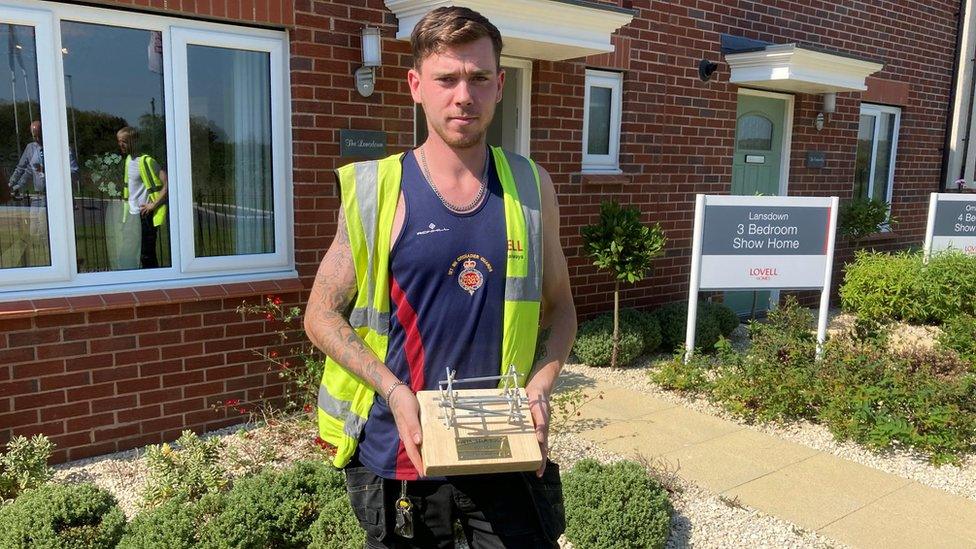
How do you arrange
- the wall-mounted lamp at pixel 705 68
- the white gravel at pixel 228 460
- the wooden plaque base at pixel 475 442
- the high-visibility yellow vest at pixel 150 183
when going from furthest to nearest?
the wall-mounted lamp at pixel 705 68 < the high-visibility yellow vest at pixel 150 183 < the white gravel at pixel 228 460 < the wooden plaque base at pixel 475 442

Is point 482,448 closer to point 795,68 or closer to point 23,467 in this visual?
point 23,467

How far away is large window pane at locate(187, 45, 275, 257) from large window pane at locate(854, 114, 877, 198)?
7.54 meters

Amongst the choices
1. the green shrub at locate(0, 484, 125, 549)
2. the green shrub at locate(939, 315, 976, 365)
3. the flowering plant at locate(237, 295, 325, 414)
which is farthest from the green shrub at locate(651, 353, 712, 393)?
the green shrub at locate(0, 484, 125, 549)

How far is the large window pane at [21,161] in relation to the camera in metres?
3.81

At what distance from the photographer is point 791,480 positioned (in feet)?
13.1

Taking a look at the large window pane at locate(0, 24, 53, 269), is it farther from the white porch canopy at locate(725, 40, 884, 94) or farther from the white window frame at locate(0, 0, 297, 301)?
the white porch canopy at locate(725, 40, 884, 94)

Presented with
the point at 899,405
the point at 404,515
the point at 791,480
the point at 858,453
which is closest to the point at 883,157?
the point at 899,405

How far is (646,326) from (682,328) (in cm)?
37

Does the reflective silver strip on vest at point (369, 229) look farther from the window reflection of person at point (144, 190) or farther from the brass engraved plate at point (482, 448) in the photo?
the window reflection of person at point (144, 190)

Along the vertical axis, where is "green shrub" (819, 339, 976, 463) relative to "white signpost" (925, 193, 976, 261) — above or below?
below

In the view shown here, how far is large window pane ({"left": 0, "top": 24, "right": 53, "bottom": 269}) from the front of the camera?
3.81 m

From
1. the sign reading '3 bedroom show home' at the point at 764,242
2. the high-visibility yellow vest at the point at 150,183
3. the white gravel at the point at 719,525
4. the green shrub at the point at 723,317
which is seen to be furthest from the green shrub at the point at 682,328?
the high-visibility yellow vest at the point at 150,183

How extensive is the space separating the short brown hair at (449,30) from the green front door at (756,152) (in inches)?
258

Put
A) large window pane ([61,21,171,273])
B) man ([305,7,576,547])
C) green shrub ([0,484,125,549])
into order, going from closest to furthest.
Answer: man ([305,7,576,547]) < green shrub ([0,484,125,549]) < large window pane ([61,21,171,273])
